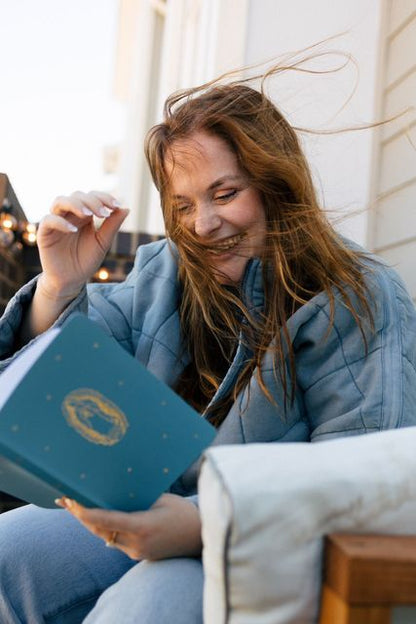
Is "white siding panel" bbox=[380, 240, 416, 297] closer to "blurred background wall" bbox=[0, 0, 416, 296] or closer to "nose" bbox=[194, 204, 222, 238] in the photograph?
"blurred background wall" bbox=[0, 0, 416, 296]

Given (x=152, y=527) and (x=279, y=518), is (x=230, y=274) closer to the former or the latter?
(x=152, y=527)

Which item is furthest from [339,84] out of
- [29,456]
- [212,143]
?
[29,456]

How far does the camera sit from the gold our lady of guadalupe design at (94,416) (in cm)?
94

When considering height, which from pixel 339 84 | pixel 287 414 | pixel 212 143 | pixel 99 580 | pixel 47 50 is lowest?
pixel 99 580

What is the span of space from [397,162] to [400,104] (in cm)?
20

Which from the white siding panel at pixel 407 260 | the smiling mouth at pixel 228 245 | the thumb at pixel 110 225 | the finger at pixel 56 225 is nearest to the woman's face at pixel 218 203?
the smiling mouth at pixel 228 245

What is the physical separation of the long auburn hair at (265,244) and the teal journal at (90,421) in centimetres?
56

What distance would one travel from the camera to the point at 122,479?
99cm

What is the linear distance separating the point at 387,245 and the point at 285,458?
2164 millimetres

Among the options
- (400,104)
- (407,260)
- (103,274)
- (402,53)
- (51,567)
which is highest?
(402,53)

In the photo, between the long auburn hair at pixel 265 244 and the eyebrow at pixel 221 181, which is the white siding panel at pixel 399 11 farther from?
the eyebrow at pixel 221 181

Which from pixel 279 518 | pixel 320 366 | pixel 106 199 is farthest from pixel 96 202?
pixel 279 518

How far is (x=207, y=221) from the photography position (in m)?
1.63

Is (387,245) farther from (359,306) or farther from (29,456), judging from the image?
(29,456)
